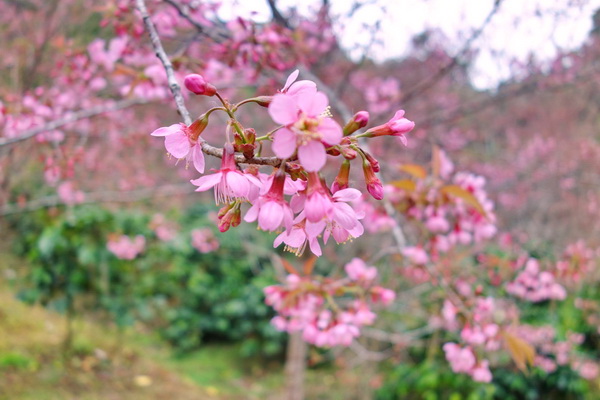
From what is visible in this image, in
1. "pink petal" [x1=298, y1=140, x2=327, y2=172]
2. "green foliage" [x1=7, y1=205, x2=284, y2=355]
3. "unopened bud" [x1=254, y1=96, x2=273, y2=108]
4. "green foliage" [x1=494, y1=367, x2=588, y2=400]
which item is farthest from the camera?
"green foliage" [x1=7, y1=205, x2=284, y2=355]

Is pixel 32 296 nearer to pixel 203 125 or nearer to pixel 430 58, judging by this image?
pixel 203 125

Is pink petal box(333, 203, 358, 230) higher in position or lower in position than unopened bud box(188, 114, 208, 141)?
lower

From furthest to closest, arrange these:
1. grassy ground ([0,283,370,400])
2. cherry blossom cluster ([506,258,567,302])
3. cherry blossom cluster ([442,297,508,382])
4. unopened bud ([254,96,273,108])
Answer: grassy ground ([0,283,370,400]) → cherry blossom cluster ([506,258,567,302]) → cherry blossom cluster ([442,297,508,382]) → unopened bud ([254,96,273,108])

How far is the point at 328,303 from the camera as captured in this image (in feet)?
5.21

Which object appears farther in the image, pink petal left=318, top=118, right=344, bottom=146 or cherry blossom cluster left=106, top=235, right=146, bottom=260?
cherry blossom cluster left=106, top=235, right=146, bottom=260

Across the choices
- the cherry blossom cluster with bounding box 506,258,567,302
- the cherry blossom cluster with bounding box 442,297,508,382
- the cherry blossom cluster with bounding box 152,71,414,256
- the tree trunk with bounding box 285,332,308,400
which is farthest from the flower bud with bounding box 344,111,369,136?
the tree trunk with bounding box 285,332,308,400

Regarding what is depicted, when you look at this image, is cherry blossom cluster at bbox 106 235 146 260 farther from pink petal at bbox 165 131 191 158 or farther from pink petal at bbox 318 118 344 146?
pink petal at bbox 318 118 344 146

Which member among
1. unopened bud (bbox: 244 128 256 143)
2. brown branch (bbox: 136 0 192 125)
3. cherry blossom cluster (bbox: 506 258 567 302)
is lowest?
cherry blossom cluster (bbox: 506 258 567 302)

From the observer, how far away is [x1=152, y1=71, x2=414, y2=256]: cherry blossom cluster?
22.2 inches

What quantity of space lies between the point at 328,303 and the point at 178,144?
1044 mm

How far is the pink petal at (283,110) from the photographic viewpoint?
56cm

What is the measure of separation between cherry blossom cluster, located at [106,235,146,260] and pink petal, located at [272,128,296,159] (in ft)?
11.9

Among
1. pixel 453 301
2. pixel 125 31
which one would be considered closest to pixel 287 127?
pixel 453 301

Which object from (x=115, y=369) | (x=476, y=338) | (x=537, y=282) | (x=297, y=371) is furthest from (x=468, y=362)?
(x=115, y=369)
